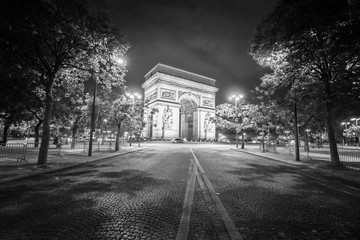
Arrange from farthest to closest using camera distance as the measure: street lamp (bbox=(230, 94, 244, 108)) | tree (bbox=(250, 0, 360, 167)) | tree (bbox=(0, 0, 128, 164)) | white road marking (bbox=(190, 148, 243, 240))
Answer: street lamp (bbox=(230, 94, 244, 108)) < tree (bbox=(250, 0, 360, 167)) < tree (bbox=(0, 0, 128, 164)) < white road marking (bbox=(190, 148, 243, 240))

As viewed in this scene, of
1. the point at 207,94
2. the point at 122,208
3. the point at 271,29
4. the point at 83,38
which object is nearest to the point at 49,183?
the point at 122,208

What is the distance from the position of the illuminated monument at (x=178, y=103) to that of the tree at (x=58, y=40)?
42.0 meters

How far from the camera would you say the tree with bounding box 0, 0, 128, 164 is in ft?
23.2

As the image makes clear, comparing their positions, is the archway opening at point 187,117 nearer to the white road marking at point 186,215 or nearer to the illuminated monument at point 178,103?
the illuminated monument at point 178,103

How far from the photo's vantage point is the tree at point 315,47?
8539 millimetres

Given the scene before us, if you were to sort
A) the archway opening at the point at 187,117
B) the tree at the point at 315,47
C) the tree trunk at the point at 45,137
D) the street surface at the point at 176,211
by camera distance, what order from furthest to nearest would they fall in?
the archway opening at the point at 187,117 < the tree trunk at the point at 45,137 < the tree at the point at 315,47 < the street surface at the point at 176,211

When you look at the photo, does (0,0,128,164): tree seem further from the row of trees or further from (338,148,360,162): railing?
(338,148,360,162): railing

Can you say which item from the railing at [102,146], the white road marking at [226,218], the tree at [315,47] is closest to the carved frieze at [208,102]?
the railing at [102,146]

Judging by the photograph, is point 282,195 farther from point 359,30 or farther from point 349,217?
point 359,30

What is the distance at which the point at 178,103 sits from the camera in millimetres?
62469

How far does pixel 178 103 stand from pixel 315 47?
52.7 meters

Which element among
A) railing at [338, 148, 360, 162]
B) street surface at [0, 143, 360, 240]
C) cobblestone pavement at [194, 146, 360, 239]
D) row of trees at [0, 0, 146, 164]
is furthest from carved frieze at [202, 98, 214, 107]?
street surface at [0, 143, 360, 240]

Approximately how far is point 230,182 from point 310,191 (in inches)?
96.1

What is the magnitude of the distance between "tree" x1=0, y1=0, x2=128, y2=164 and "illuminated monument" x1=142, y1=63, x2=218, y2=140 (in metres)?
42.0
